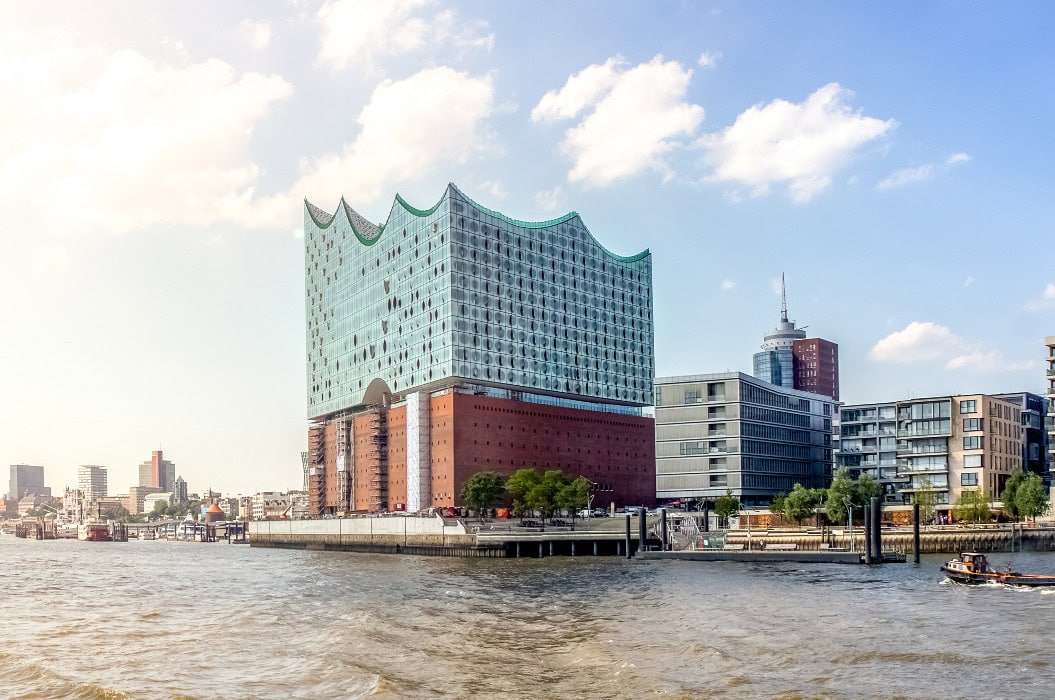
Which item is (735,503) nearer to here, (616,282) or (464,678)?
(616,282)

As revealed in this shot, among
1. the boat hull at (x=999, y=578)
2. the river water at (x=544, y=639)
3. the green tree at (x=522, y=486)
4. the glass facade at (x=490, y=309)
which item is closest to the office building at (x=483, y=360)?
the glass facade at (x=490, y=309)

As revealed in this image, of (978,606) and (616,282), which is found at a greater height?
(616,282)

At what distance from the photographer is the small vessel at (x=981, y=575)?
2611 inches

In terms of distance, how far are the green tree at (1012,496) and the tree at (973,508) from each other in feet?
9.33

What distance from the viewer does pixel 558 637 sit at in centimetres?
4716

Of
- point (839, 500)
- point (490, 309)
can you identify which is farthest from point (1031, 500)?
point (490, 309)

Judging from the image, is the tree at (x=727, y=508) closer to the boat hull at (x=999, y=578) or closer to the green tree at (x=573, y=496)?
the green tree at (x=573, y=496)

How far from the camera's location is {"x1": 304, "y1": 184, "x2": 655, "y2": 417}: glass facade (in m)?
166

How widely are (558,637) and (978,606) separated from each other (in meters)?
24.6

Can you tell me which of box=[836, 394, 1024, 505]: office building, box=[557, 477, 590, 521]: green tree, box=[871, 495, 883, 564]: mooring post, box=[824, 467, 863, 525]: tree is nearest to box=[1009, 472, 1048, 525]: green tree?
box=[836, 394, 1024, 505]: office building

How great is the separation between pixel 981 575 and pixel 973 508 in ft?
212

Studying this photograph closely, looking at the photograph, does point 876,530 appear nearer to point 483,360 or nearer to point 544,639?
point 544,639

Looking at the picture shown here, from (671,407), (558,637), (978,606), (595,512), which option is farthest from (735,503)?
(558,637)

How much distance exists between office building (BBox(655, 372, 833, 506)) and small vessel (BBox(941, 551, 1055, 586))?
102 m
